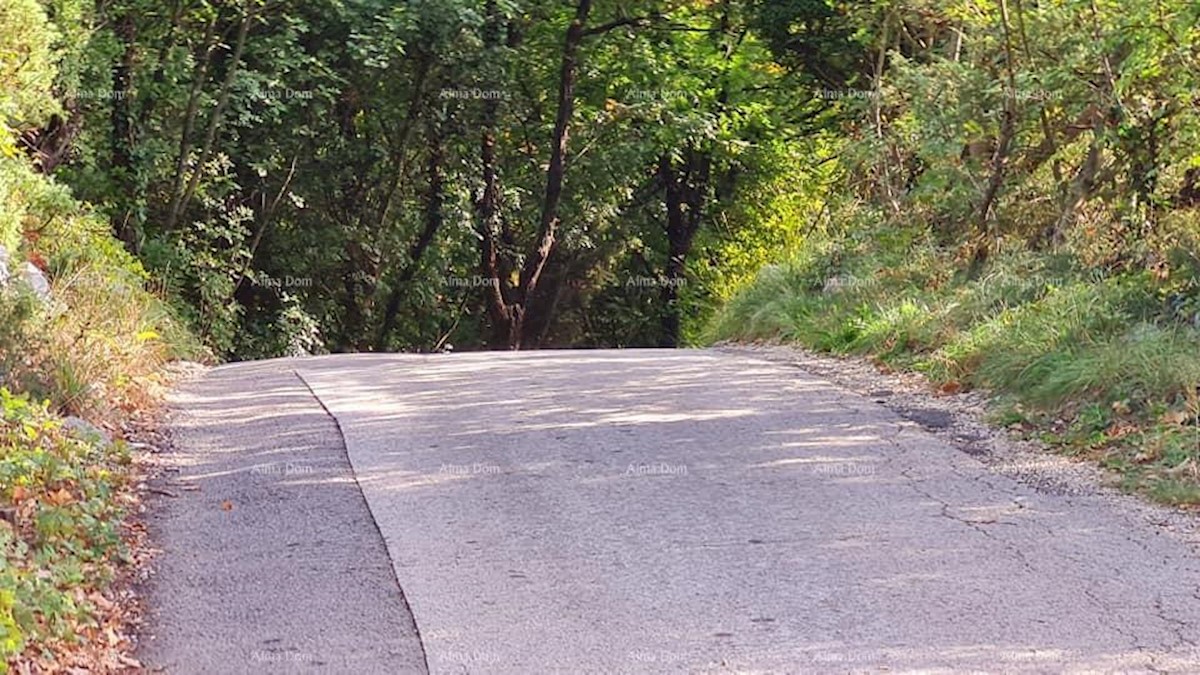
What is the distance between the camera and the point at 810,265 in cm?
1814

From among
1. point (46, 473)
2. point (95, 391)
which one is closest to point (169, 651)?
point (46, 473)

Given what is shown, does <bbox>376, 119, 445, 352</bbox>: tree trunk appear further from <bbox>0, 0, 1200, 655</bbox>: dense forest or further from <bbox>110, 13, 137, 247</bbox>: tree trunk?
<bbox>110, 13, 137, 247</bbox>: tree trunk

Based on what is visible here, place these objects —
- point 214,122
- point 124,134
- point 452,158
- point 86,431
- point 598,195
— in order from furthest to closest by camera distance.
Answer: point 598,195 → point 452,158 → point 214,122 → point 124,134 → point 86,431

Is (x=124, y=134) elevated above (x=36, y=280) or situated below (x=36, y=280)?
above

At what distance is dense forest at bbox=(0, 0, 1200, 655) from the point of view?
10414 millimetres

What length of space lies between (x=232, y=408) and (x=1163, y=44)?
7856 mm

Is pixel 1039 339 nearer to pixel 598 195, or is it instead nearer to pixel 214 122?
pixel 214 122

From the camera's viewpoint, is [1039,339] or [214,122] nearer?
[1039,339]

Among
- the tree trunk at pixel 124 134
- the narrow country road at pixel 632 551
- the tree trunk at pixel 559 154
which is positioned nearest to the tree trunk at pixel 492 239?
the tree trunk at pixel 559 154

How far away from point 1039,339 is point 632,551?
5290mm

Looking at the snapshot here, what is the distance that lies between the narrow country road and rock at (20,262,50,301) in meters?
1.66

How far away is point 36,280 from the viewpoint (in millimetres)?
11711

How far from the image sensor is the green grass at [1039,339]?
8930 millimetres

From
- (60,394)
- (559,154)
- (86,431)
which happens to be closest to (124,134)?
(559,154)
